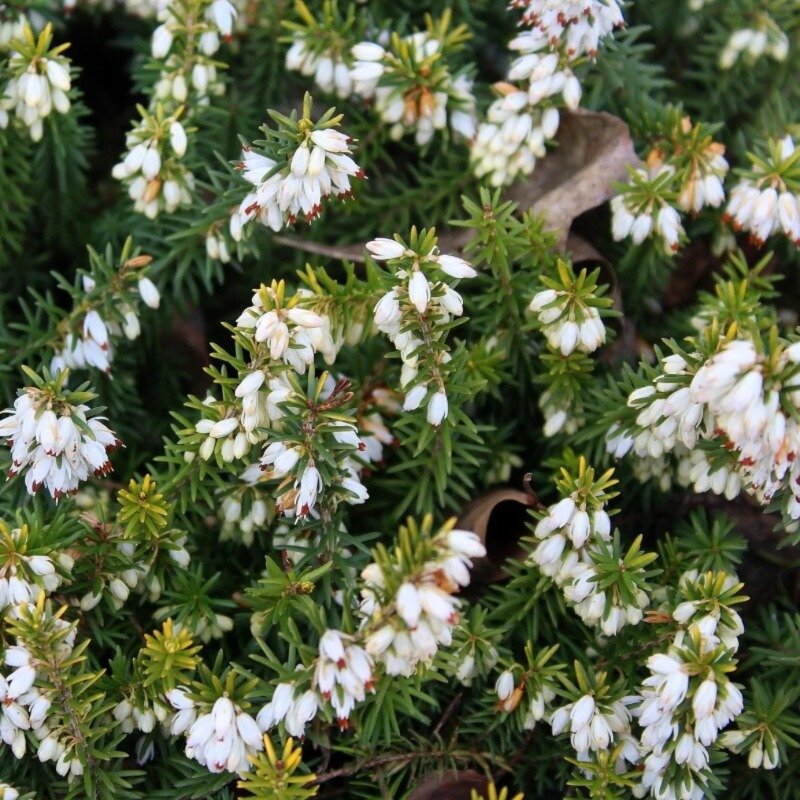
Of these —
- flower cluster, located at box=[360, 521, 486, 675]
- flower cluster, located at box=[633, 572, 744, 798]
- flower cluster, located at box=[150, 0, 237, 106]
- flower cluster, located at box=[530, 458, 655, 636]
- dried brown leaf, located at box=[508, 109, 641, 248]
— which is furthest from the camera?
dried brown leaf, located at box=[508, 109, 641, 248]

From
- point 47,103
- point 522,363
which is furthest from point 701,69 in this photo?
point 47,103

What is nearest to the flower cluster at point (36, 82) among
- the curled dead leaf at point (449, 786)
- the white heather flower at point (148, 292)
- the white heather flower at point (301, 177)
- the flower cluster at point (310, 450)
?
the white heather flower at point (148, 292)

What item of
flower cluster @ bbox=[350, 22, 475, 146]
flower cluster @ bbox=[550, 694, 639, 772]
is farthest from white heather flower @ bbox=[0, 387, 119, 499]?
flower cluster @ bbox=[350, 22, 475, 146]

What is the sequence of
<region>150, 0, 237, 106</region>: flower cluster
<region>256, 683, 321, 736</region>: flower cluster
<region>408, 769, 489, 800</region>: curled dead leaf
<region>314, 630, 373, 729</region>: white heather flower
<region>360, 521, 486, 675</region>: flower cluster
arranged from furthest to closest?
<region>150, 0, 237, 106</region>: flower cluster → <region>408, 769, 489, 800</region>: curled dead leaf → <region>256, 683, 321, 736</region>: flower cluster → <region>314, 630, 373, 729</region>: white heather flower → <region>360, 521, 486, 675</region>: flower cluster

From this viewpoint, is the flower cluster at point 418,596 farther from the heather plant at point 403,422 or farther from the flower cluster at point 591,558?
the flower cluster at point 591,558

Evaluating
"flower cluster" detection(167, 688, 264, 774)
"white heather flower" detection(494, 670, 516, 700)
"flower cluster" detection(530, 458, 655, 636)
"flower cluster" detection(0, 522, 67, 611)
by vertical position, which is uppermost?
"flower cluster" detection(0, 522, 67, 611)

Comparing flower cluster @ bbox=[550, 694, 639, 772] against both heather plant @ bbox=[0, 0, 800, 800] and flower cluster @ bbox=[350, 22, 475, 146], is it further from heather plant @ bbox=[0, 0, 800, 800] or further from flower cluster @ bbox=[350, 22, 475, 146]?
flower cluster @ bbox=[350, 22, 475, 146]

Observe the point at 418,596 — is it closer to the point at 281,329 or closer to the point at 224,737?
the point at 224,737
